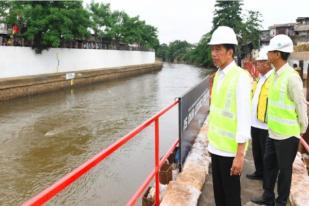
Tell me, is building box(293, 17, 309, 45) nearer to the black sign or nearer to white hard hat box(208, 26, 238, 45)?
the black sign

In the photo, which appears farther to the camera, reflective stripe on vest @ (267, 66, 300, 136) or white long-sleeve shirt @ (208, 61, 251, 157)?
reflective stripe on vest @ (267, 66, 300, 136)

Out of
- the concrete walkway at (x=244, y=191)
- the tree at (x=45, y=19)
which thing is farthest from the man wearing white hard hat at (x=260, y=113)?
the tree at (x=45, y=19)

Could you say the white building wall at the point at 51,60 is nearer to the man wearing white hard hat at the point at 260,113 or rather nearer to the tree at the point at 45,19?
the tree at the point at 45,19

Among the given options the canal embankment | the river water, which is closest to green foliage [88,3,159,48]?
the canal embankment

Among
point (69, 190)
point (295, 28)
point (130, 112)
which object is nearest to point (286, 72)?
point (69, 190)

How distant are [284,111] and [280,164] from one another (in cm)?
45

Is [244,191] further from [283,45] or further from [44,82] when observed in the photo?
[44,82]

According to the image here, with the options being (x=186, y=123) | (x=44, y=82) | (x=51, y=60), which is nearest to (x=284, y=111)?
(x=186, y=123)

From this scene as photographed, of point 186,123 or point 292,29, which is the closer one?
point 186,123

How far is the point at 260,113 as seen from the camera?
3.48m

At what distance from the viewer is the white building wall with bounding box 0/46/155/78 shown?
18.8m

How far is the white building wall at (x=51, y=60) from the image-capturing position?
740 inches

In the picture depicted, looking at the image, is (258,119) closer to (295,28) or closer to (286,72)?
(286,72)

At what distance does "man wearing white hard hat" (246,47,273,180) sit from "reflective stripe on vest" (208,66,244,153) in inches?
41.4
